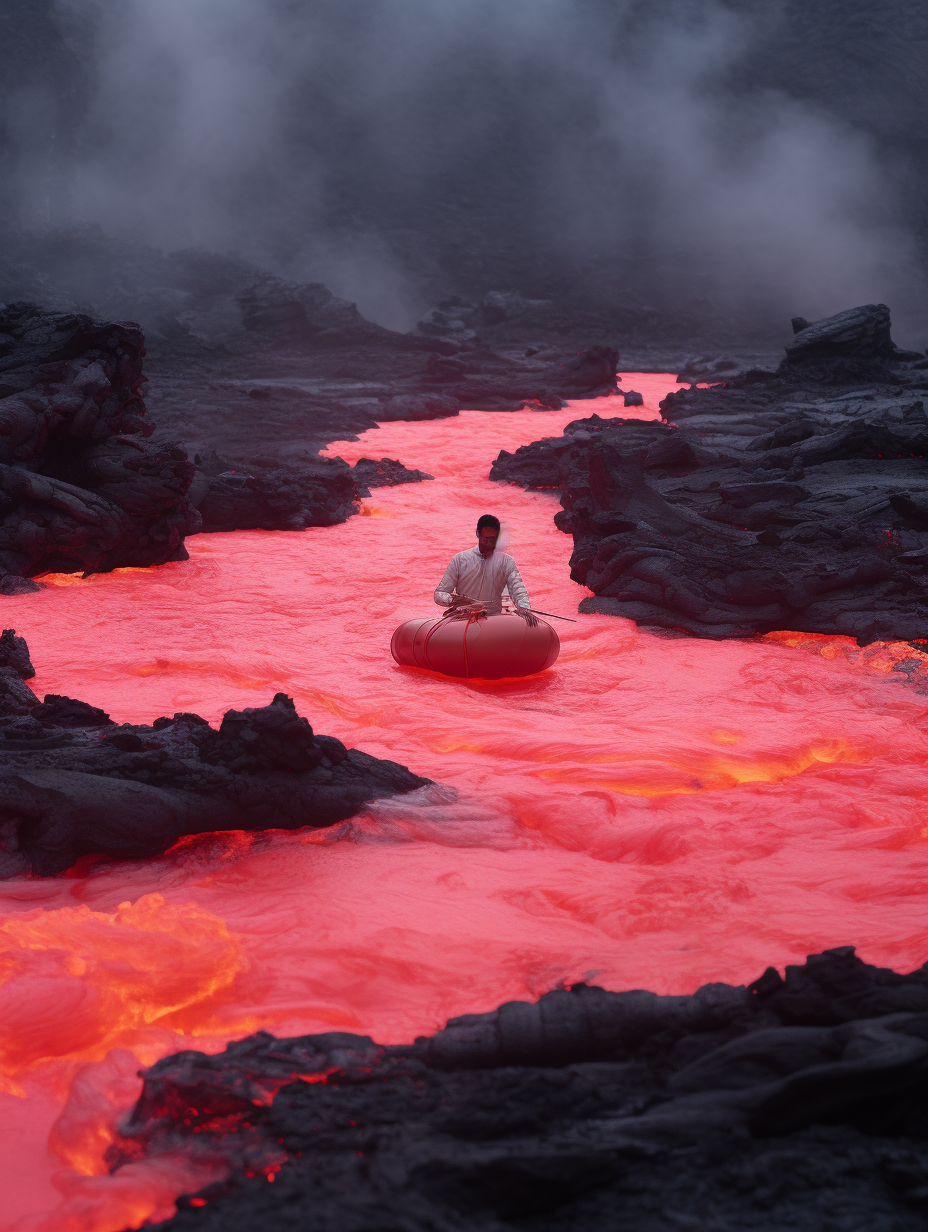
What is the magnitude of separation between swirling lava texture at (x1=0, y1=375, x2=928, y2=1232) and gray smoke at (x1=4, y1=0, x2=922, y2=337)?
31.1 meters

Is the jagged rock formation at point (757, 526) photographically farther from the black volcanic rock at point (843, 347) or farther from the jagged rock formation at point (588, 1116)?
the black volcanic rock at point (843, 347)

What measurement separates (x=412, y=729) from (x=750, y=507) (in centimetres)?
515

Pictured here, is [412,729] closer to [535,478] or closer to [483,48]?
[535,478]

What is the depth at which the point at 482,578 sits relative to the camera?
7.01 metres

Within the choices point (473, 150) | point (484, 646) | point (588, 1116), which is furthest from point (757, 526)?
point (473, 150)

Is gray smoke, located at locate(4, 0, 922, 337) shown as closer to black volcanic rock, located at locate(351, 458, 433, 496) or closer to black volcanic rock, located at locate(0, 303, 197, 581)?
black volcanic rock, located at locate(351, 458, 433, 496)

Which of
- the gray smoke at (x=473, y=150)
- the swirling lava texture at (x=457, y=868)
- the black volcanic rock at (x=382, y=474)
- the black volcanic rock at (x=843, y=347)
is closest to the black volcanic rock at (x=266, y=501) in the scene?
the black volcanic rock at (x=382, y=474)

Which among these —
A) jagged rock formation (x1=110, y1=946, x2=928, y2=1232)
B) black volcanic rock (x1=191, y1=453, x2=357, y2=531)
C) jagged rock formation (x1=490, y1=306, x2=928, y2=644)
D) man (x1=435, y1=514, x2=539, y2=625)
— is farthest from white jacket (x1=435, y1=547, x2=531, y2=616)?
black volcanic rock (x1=191, y1=453, x2=357, y2=531)

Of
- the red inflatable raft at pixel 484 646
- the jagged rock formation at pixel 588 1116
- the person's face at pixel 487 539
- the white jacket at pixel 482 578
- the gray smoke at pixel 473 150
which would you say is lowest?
the jagged rock formation at pixel 588 1116

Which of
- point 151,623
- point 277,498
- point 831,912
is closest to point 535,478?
point 277,498

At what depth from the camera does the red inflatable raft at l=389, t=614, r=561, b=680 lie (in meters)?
6.43

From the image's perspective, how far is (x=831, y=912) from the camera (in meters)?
3.46

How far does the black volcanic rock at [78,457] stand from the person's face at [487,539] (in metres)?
4.01

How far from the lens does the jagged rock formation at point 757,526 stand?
766 cm
